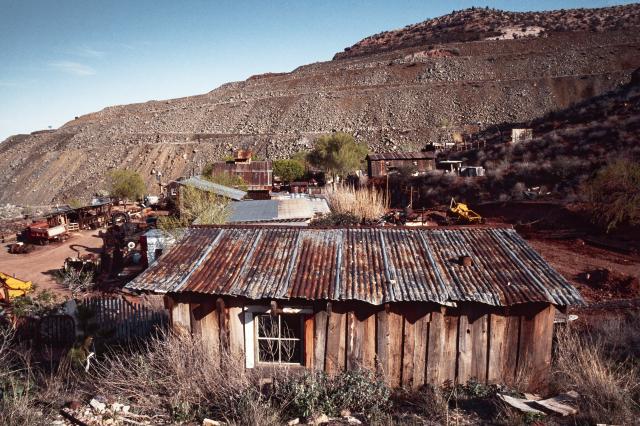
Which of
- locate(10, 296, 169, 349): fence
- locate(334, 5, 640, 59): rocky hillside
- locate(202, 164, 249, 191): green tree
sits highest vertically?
locate(334, 5, 640, 59): rocky hillside

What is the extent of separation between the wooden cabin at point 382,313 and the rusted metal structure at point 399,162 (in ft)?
94.9

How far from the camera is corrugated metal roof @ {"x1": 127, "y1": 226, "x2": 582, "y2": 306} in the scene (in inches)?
263

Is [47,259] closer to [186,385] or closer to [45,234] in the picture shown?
[45,234]

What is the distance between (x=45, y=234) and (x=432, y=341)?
25035mm

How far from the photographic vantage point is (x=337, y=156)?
1639 inches

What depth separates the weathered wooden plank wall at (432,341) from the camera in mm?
6875

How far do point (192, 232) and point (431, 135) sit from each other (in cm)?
4769

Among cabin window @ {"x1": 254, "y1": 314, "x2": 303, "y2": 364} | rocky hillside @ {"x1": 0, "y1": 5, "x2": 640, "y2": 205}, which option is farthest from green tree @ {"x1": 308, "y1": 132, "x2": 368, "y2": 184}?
cabin window @ {"x1": 254, "y1": 314, "x2": 303, "y2": 364}

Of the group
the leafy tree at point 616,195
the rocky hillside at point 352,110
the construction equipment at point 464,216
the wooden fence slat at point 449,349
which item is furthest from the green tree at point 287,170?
the wooden fence slat at point 449,349

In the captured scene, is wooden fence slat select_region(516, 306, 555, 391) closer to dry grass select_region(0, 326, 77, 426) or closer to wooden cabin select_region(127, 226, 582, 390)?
wooden cabin select_region(127, 226, 582, 390)

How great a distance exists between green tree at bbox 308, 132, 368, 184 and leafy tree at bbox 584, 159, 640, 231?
24.2 m

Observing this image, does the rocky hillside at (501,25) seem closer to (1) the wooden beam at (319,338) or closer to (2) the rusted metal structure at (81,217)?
(2) the rusted metal structure at (81,217)

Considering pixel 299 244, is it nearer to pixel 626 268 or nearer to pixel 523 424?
pixel 523 424

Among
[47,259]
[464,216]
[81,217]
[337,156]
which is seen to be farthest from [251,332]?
[337,156]
